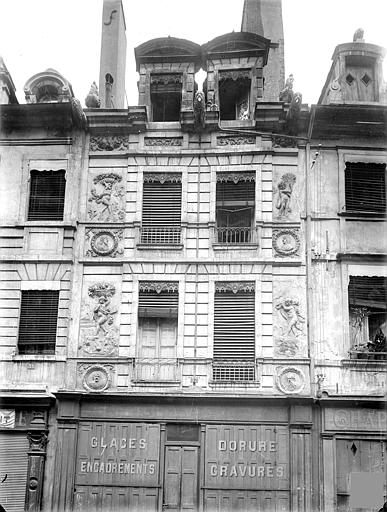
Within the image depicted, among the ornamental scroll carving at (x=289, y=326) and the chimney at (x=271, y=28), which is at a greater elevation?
the chimney at (x=271, y=28)

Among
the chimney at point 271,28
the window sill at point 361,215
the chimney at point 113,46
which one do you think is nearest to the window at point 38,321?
the window sill at point 361,215

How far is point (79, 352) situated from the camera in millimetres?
17359

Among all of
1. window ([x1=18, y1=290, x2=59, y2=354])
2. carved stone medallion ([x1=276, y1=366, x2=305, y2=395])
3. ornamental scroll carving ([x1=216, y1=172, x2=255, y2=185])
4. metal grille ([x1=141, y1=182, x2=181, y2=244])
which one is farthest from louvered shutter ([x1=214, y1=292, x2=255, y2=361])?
window ([x1=18, y1=290, x2=59, y2=354])

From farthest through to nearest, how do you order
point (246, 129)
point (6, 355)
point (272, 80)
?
point (272, 80) < point (246, 129) < point (6, 355)

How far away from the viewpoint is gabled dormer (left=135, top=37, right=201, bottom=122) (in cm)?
1941

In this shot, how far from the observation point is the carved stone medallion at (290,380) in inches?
663

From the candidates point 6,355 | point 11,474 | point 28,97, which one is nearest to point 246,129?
point 28,97

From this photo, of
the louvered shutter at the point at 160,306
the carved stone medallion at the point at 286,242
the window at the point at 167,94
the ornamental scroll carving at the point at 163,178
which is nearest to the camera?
the louvered shutter at the point at 160,306

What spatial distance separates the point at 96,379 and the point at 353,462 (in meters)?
6.03

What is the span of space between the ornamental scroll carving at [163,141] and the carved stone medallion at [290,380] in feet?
20.5

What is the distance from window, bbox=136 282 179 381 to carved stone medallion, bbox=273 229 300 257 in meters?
2.61

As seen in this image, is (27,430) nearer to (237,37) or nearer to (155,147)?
(155,147)

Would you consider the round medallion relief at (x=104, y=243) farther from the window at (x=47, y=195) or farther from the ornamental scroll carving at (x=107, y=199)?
the window at (x=47, y=195)

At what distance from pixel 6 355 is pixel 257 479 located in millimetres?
6384
